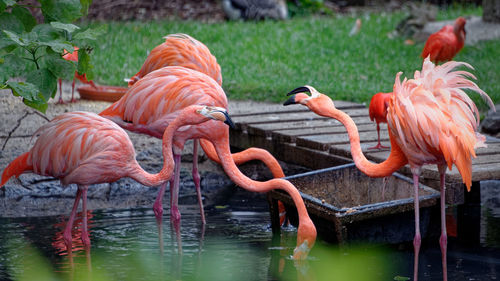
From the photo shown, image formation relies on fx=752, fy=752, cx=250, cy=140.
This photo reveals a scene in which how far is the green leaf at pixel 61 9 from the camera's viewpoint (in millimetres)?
3637

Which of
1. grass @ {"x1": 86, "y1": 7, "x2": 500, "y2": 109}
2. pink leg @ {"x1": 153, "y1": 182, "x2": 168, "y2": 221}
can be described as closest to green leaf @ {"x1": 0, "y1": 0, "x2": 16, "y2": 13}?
pink leg @ {"x1": 153, "y1": 182, "x2": 168, "y2": 221}

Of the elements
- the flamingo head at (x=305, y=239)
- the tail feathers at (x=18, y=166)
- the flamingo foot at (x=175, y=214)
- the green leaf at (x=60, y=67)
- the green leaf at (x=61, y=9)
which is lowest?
the flamingo foot at (x=175, y=214)

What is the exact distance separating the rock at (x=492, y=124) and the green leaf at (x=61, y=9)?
4342mm

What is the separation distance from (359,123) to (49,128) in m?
2.77

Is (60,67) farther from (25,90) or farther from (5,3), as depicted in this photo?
(5,3)

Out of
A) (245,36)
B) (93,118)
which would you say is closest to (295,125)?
(93,118)

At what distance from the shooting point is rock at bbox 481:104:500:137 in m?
6.74

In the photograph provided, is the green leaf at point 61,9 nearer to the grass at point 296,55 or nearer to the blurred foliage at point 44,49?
the blurred foliage at point 44,49

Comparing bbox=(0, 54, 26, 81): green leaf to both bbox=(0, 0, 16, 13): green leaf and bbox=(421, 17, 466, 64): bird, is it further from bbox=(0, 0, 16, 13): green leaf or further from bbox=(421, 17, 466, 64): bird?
bbox=(421, 17, 466, 64): bird

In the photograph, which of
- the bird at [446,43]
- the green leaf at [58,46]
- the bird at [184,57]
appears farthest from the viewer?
the bird at [446,43]

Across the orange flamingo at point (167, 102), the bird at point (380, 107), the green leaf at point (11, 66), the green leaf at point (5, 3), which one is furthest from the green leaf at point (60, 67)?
the bird at point (380, 107)

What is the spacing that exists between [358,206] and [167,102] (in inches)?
54.2

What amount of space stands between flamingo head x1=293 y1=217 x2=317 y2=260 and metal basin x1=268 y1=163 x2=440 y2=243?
5.9 inches

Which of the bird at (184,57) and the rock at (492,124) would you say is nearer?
the bird at (184,57)
